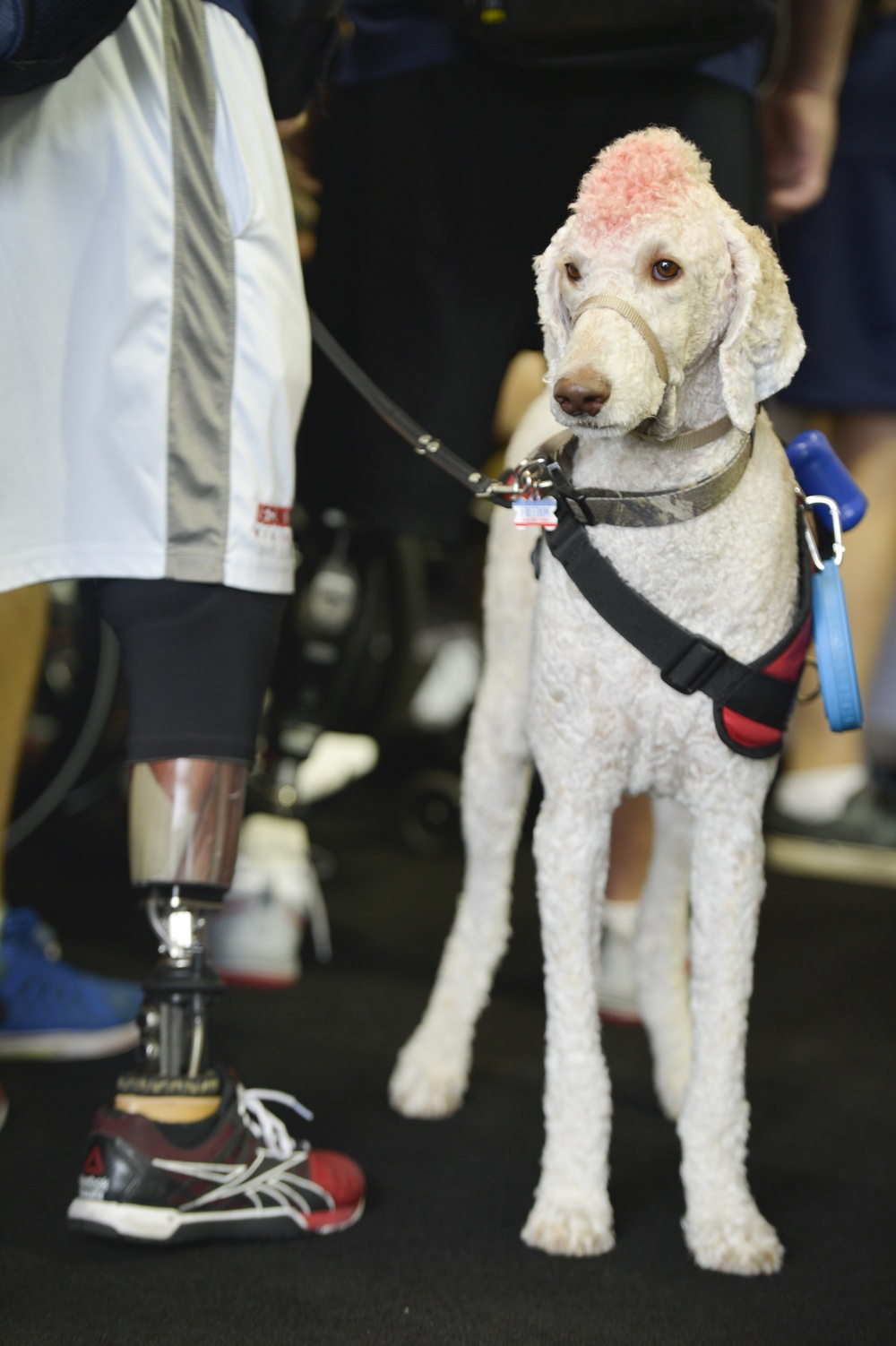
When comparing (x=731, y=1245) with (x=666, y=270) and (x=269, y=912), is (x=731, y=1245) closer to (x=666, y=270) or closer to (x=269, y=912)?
(x=666, y=270)

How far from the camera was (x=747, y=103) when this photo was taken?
1317 mm

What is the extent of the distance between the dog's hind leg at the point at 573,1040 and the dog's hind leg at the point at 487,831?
219 millimetres

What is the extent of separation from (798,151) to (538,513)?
0.86 m

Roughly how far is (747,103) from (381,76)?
0.45m

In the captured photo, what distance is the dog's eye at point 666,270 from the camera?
892 mm

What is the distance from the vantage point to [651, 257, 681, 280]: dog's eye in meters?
0.89

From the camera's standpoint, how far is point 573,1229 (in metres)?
1.09

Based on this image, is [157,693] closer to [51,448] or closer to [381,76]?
[51,448]

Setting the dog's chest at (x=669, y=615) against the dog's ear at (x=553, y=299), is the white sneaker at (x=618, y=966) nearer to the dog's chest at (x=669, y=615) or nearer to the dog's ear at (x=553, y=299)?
the dog's chest at (x=669, y=615)

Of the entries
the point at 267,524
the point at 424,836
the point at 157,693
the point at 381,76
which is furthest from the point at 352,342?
the point at 424,836

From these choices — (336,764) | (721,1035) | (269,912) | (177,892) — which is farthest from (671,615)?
(336,764)

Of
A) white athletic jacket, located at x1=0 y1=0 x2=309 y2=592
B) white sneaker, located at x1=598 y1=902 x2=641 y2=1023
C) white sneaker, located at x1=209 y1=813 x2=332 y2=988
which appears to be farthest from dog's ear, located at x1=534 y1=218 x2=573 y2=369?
white sneaker, located at x1=209 y1=813 x2=332 y2=988

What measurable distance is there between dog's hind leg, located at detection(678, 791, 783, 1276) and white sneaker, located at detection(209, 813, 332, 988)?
2.64 feet

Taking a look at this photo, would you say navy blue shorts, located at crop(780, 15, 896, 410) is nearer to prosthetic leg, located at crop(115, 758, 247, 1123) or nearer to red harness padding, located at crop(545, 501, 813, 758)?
red harness padding, located at crop(545, 501, 813, 758)
